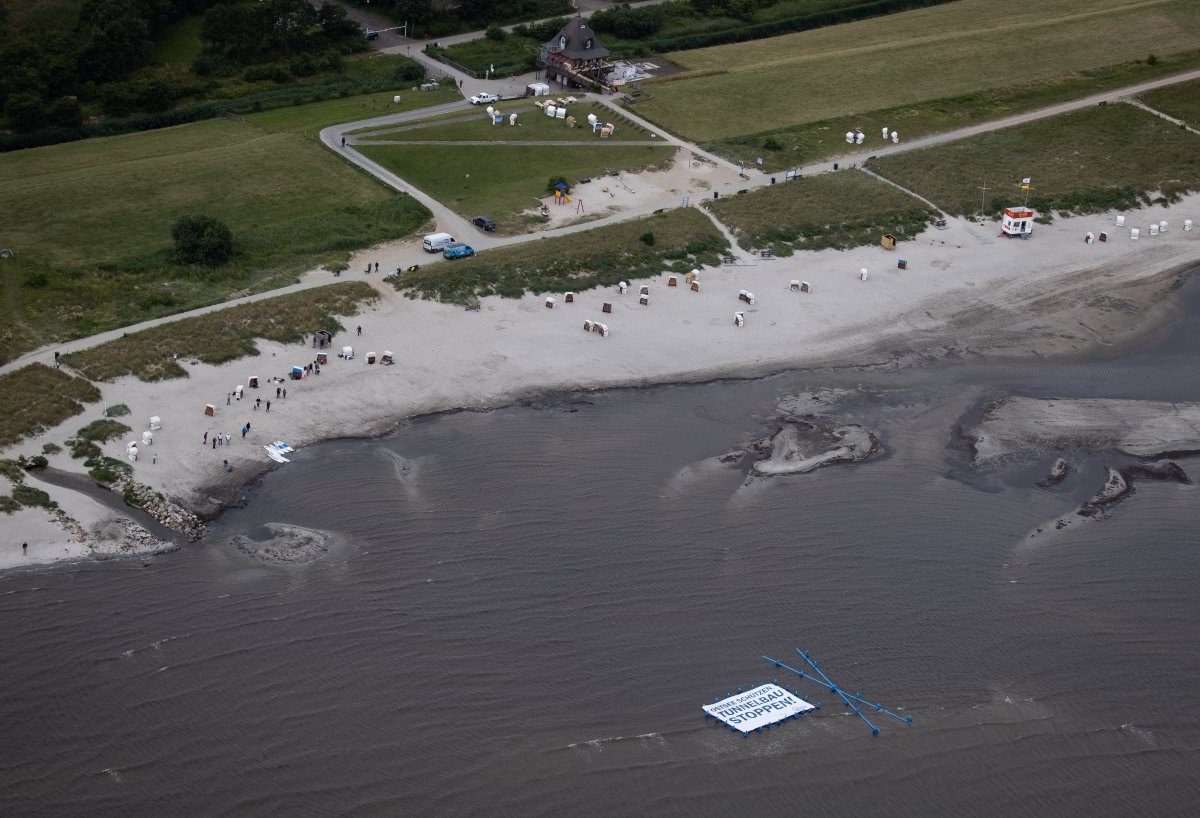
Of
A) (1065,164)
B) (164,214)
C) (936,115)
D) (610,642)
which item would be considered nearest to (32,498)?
(610,642)

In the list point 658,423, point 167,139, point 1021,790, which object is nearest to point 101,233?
point 167,139

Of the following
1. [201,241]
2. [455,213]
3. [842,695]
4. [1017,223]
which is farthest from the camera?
[1017,223]

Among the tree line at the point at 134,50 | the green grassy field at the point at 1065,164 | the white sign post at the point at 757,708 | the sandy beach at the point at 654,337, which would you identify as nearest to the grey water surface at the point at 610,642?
the white sign post at the point at 757,708

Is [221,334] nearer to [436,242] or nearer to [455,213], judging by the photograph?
[436,242]

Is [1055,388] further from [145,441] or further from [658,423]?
[145,441]

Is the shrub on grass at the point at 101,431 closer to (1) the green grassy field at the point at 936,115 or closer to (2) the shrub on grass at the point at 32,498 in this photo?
(2) the shrub on grass at the point at 32,498

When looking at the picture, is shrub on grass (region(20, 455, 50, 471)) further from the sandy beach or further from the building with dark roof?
the building with dark roof
